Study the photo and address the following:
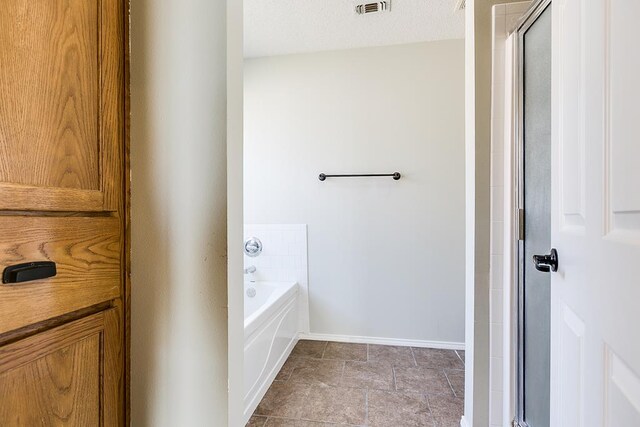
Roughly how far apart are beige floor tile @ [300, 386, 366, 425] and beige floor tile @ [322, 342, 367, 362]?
1.37 ft

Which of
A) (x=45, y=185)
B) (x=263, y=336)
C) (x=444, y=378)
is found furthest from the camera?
(x=444, y=378)

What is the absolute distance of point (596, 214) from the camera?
25.7 inches

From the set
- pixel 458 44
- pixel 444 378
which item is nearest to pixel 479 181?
pixel 444 378

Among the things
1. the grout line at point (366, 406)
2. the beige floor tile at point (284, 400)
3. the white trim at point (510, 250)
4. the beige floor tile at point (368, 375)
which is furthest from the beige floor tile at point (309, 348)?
the white trim at point (510, 250)

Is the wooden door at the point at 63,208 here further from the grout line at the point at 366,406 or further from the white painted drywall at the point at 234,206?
the grout line at the point at 366,406

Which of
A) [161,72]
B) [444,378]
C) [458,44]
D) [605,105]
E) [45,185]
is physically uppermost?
[458,44]

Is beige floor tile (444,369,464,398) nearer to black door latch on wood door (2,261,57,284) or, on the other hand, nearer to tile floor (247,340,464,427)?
tile floor (247,340,464,427)

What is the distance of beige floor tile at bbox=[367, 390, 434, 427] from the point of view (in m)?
1.57

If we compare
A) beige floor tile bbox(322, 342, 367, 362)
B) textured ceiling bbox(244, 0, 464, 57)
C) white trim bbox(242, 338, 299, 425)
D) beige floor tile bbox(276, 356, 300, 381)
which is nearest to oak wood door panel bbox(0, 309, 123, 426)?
white trim bbox(242, 338, 299, 425)

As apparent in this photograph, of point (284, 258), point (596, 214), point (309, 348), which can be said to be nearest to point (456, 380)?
point (309, 348)

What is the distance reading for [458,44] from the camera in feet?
7.82

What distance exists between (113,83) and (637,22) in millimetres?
1045

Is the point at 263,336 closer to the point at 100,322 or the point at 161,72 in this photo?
the point at 100,322

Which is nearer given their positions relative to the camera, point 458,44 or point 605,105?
→ point 605,105
